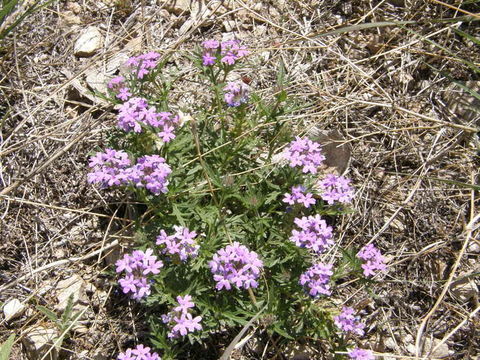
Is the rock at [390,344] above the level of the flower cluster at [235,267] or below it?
below

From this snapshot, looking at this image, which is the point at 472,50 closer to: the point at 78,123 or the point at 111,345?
the point at 78,123

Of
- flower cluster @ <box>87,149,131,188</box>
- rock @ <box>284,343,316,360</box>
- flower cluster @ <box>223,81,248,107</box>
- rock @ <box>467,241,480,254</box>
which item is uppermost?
flower cluster @ <box>87,149,131,188</box>

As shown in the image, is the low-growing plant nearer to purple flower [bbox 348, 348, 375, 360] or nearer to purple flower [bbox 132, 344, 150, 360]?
purple flower [bbox 132, 344, 150, 360]

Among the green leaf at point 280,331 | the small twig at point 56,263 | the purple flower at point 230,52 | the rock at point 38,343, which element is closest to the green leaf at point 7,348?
the rock at point 38,343

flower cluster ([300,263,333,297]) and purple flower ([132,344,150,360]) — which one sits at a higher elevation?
purple flower ([132,344,150,360])

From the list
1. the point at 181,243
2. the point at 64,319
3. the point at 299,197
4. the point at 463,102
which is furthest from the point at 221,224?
the point at 463,102

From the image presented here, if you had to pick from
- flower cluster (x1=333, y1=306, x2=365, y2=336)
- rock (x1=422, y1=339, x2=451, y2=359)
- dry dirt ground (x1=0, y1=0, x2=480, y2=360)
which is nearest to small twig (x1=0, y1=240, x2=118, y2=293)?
dry dirt ground (x1=0, y1=0, x2=480, y2=360)

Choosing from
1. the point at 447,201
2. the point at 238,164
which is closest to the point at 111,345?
the point at 238,164

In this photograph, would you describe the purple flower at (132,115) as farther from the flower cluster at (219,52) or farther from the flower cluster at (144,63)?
the flower cluster at (219,52)
